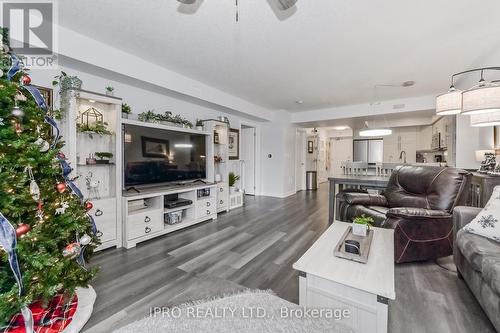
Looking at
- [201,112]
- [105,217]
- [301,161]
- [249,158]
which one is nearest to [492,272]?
[105,217]

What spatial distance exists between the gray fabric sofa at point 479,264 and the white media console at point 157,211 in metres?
3.10

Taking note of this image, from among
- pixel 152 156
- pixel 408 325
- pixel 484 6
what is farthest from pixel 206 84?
pixel 408 325

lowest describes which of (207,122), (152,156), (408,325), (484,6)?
(408,325)

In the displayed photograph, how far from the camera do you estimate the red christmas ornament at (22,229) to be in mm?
1223

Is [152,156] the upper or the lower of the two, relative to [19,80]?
lower

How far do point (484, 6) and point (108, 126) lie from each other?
4004mm

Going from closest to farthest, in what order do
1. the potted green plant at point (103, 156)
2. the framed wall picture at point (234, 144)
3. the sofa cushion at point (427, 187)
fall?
the sofa cushion at point (427, 187), the potted green plant at point (103, 156), the framed wall picture at point (234, 144)

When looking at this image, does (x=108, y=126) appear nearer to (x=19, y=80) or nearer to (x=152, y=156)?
(x=152, y=156)

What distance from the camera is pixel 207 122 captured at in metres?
4.16

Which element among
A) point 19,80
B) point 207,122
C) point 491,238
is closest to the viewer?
point 19,80

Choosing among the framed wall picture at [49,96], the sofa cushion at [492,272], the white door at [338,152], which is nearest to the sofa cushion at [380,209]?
the sofa cushion at [492,272]

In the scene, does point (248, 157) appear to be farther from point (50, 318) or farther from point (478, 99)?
point (50, 318)

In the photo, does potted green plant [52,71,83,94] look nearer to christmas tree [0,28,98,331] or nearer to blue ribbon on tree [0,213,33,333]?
christmas tree [0,28,98,331]

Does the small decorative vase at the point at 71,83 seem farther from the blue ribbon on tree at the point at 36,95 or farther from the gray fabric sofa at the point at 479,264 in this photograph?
the gray fabric sofa at the point at 479,264
